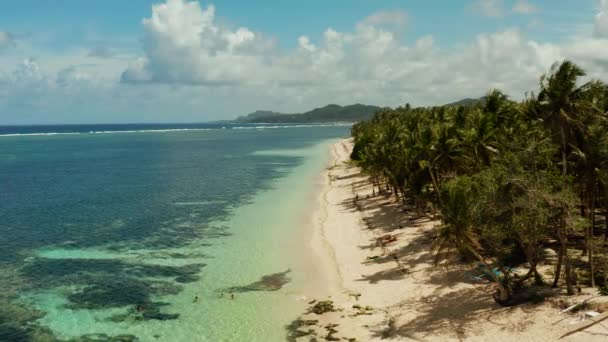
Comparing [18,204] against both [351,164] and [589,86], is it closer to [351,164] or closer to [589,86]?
[351,164]

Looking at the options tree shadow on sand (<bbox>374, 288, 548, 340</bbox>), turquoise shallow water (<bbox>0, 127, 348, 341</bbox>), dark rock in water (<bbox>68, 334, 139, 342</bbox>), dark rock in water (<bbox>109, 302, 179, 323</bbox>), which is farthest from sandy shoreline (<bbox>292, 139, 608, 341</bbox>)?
dark rock in water (<bbox>68, 334, 139, 342</bbox>)

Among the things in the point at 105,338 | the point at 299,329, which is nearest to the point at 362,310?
the point at 299,329

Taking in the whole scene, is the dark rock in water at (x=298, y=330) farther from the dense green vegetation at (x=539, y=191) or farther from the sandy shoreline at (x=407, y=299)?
the dense green vegetation at (x=539, y=191)

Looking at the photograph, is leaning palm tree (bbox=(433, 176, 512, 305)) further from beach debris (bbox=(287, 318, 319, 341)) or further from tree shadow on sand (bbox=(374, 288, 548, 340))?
beach debris (bbox=(287, 318, 319, 341))

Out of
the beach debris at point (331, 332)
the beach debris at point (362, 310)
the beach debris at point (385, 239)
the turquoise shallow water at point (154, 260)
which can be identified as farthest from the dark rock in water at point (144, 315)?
the beach debris at point (385, 239)

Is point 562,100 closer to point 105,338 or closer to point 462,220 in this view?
point 462,220

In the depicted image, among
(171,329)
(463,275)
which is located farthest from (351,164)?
(171,329)
